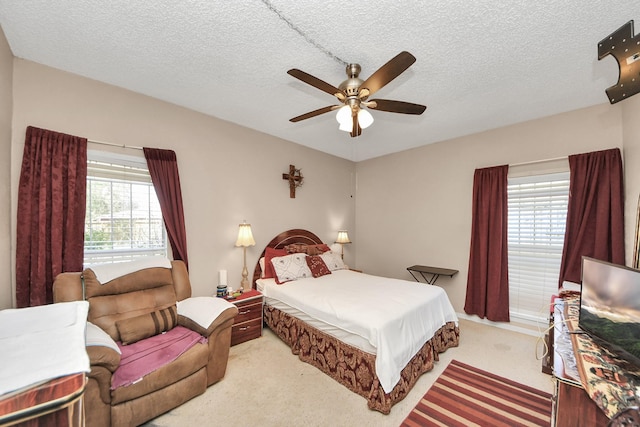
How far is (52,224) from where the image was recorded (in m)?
2.09

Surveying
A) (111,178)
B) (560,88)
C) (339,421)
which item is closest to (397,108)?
(560,88)

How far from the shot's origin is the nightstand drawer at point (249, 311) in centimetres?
292

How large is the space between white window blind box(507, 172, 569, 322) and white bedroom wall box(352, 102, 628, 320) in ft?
1.26

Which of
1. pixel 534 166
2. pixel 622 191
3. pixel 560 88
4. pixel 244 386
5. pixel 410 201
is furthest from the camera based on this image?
pixel 410 201

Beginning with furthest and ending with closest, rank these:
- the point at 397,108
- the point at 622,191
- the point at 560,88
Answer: the point at 622,191, the point at 560,88, the point at 397,108

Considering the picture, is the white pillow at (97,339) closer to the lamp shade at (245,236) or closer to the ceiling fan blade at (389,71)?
the lamp shade at (245,236)

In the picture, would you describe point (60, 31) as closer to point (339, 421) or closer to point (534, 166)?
point (339, 421)

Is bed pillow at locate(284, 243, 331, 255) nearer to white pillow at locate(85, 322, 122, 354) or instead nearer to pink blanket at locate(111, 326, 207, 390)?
pink blanket at locate(111, 326, 207, 390)

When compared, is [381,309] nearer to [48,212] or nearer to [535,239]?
[535,239]

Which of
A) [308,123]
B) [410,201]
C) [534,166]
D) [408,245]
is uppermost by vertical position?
[308,123]

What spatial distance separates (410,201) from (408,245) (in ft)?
2.52

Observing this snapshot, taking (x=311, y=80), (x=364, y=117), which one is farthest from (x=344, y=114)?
(x=311, y=80)

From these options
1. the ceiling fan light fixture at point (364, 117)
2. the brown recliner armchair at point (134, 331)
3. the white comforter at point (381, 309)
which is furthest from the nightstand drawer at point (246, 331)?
the ceiling fan light fixture at point (364, 117)

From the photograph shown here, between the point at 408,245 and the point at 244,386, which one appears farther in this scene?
the point at 408,245
